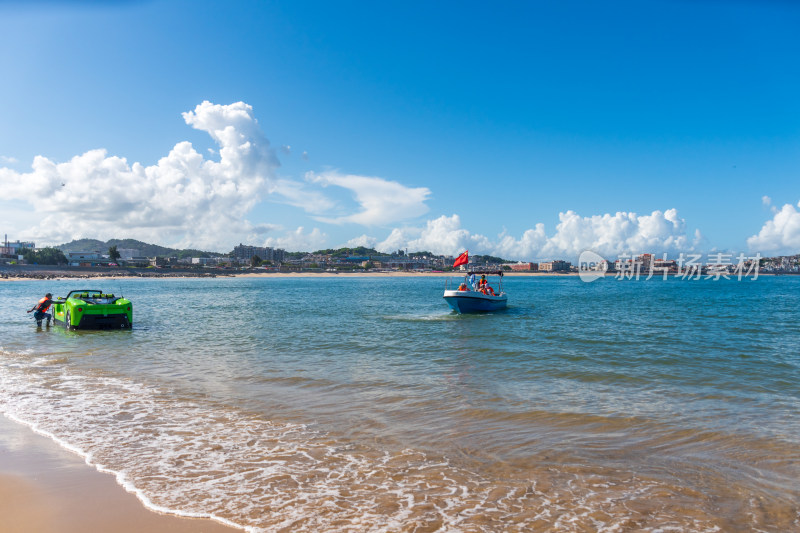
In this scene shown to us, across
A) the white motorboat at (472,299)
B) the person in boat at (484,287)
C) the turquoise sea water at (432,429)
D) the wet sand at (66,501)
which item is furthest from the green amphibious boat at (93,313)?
the person in boat at (484,287)

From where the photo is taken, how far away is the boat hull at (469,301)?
3191 cm

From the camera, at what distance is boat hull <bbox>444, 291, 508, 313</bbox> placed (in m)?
31.9

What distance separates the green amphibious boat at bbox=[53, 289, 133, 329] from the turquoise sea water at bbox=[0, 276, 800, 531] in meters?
2.95

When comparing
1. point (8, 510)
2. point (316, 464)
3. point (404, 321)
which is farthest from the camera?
point (404, 321)

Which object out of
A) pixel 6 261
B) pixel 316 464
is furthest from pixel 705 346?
pixel 6 261

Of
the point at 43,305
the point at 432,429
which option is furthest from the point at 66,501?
the point at 43,305

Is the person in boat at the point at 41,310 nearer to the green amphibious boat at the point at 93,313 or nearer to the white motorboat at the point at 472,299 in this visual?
the green amphibious boat at the point at 93,313

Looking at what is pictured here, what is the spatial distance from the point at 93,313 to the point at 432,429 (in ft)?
65.1

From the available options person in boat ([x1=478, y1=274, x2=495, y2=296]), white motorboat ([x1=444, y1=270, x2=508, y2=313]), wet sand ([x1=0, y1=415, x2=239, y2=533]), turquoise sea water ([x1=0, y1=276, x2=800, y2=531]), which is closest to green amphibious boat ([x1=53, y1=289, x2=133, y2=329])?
turquoise sea water ([x1=0, y1=276, x2=800, y2=531])

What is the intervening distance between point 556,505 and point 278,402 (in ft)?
21.3

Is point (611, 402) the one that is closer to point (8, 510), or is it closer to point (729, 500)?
point (729, 500)

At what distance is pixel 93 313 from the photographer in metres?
22.0

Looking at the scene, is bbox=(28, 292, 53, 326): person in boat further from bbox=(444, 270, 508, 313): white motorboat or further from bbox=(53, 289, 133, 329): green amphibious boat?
bbox=(444, 270, 508, 313): white motorboat

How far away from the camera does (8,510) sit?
534 cm
